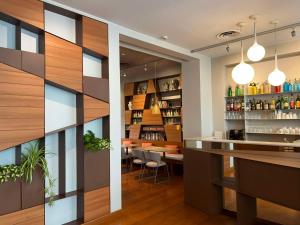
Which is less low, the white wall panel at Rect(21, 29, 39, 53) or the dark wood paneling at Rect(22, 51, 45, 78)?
the white wall panel at Rect(21, 29, 39, 53)

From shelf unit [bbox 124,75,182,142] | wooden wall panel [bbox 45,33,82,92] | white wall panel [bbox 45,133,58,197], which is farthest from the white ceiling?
shelf unit [bbox 124,75,182,142]

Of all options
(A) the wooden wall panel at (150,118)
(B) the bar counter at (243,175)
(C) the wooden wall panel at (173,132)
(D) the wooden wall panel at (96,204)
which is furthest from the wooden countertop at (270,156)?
(A) the wooden wall panel at (150,118)

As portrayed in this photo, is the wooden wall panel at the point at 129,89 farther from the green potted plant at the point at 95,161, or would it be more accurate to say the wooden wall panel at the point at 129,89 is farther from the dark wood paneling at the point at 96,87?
the green potted plant at the point at 95,161

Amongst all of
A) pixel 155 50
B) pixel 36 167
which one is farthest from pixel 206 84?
pixel 36 167

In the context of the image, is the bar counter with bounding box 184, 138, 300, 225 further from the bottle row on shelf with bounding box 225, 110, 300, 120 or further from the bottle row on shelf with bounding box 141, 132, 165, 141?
the bottle row on shelf with bounding box 141, 132, 165, 141

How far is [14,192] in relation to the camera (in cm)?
262

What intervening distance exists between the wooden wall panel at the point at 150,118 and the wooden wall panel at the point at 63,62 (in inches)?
179

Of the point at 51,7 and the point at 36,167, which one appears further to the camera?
the point at 51,7

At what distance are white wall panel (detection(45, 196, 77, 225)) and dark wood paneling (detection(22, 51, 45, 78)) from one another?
1.68 m

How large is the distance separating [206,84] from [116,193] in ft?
11.9

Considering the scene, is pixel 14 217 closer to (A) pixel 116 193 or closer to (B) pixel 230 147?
(A) pixel 116 193

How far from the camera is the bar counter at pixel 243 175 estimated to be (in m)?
2.53

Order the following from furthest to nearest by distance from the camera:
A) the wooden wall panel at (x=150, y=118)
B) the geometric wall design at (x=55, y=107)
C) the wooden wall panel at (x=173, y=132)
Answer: the wooden wall panel at (x=150, y=118)
the wooden wall panel at (x=173, y=132)
the geometric wall design at (x=55, y=107)

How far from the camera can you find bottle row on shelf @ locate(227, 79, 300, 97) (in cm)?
503
